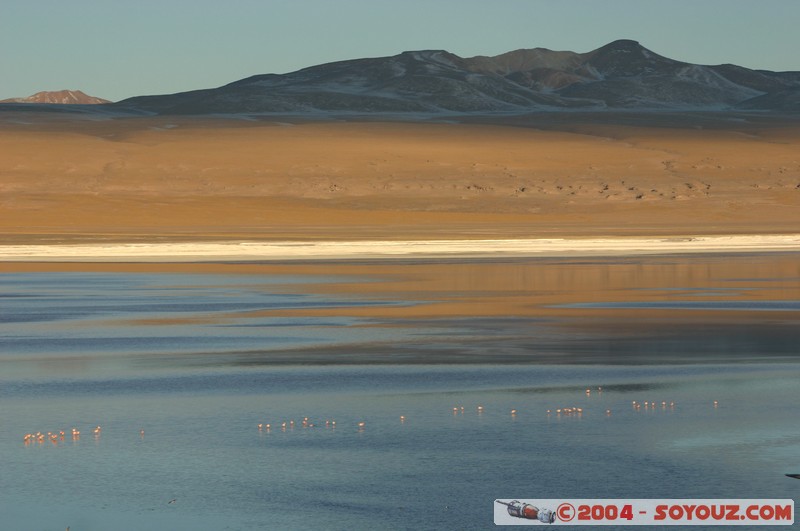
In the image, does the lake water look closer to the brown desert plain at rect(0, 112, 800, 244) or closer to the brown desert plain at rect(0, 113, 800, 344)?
the brown desert plain at rect(0, 113, 800, 344)

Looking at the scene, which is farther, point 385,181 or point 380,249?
point 385,181

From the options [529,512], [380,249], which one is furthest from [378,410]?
[380,249]

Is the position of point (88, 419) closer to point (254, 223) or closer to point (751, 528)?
point (751, 528)

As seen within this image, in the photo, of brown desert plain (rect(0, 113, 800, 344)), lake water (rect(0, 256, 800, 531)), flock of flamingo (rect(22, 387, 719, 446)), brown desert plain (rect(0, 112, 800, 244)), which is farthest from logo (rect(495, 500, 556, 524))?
brown desert plain (rect(0, 112, 800, 244))

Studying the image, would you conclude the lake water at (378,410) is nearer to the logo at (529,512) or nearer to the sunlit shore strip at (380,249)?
the logo at (529,512)

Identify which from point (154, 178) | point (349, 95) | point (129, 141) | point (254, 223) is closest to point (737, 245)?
point (254, 223)

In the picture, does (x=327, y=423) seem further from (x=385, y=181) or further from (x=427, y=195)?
(x=385, y=181)
